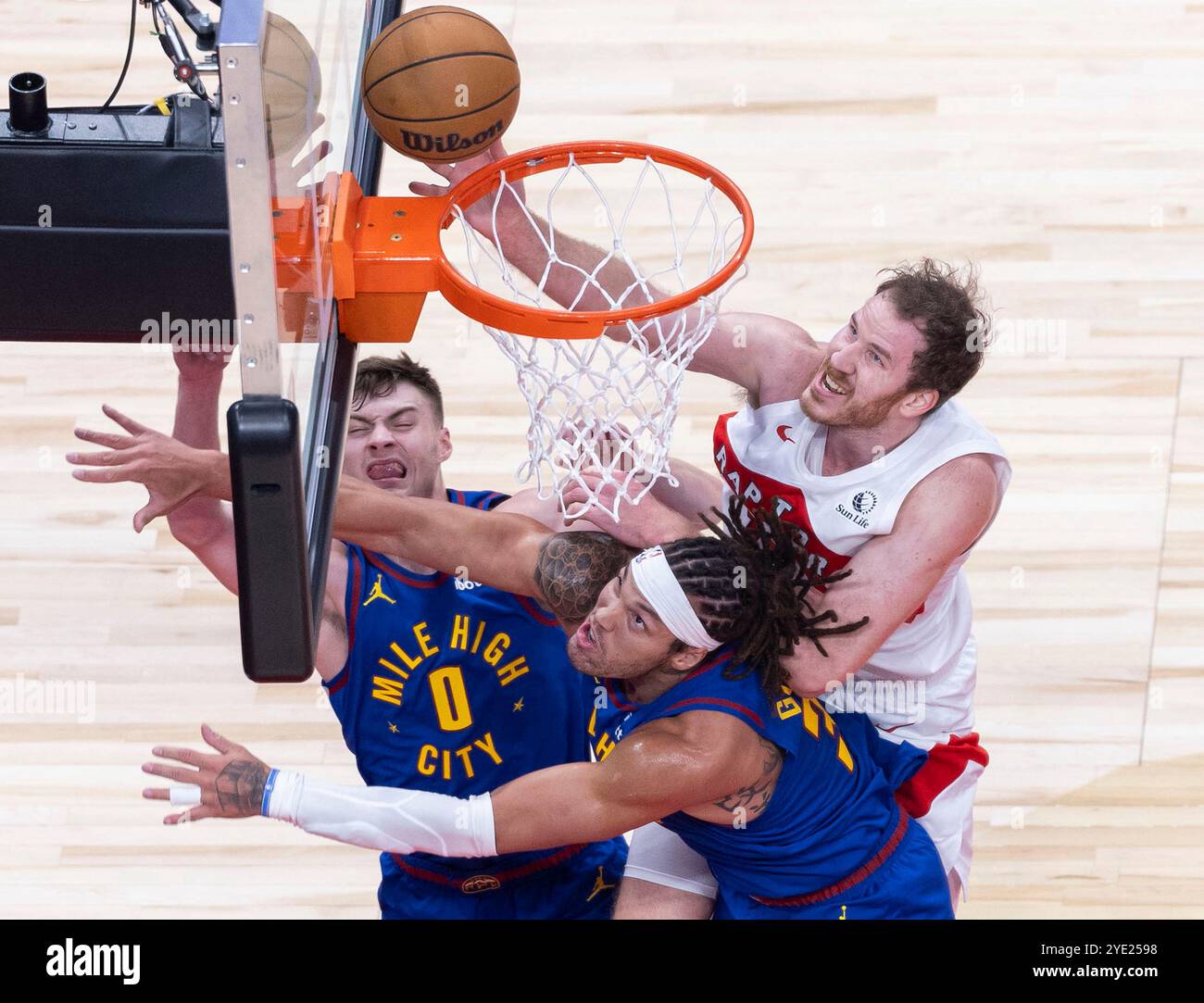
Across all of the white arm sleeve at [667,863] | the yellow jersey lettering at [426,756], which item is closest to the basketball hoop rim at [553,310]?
the yellow jersey lettering at [426,756]

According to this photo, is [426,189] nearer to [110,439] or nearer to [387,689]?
[110,439]

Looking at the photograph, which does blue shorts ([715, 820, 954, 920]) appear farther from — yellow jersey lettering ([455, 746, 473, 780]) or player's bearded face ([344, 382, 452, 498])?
player's bearded face ([344, 382, 452, 498])

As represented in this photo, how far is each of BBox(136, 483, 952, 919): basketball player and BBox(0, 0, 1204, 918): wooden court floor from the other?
86 centimetres

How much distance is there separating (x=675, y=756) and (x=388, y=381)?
102 centimetres

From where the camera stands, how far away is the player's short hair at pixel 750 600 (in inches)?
127

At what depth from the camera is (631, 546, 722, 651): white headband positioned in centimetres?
321

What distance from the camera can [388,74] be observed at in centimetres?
296

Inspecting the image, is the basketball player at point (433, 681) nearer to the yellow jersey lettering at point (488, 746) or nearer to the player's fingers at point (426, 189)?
the yellow jersey lettering at point (488, 746)

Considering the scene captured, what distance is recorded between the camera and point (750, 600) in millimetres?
3293

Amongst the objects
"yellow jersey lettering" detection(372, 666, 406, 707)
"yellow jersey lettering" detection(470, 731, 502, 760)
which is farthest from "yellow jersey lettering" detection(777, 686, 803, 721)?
"yellow jersey lettering" detection(372, 666, 406, 707)

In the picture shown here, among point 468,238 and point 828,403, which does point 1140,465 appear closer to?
point 828,403

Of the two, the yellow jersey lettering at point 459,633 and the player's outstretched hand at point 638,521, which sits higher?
the player's outstretched hand at point 638,521
